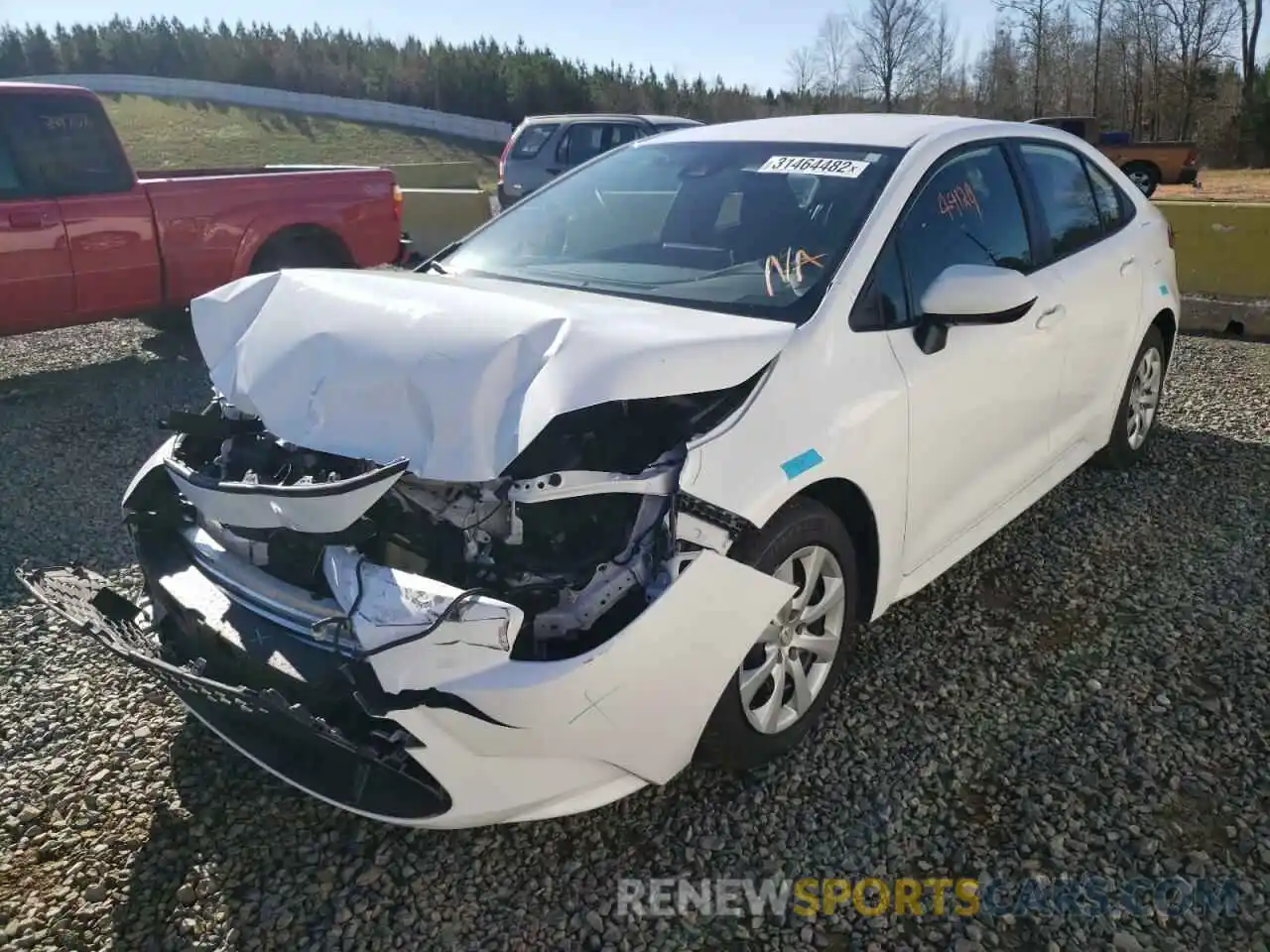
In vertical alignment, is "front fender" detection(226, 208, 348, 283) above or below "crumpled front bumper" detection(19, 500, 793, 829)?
above

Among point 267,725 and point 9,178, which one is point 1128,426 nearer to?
point 267,725

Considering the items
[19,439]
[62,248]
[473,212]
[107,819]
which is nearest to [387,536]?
[107,819]

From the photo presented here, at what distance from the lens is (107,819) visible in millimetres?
2760

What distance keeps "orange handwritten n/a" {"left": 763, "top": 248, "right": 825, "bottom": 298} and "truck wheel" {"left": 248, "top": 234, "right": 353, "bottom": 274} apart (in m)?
5.51

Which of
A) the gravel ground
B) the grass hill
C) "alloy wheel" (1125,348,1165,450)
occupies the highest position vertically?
the grass hill

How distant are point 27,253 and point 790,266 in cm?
569

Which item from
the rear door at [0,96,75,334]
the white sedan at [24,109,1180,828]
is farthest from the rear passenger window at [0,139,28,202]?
the white sedan at [24,109,1180,828]

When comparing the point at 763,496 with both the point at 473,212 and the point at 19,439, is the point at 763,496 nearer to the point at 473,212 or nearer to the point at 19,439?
the point at 19,439

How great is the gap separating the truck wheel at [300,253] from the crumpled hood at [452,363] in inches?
197

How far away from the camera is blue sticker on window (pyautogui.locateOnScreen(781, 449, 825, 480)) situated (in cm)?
259

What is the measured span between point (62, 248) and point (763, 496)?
608 centimetres

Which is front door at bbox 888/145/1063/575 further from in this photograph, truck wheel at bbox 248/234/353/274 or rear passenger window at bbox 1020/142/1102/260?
truck wheel at bbox 248/234/353/274

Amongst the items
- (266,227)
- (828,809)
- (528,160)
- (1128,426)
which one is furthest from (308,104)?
(828,809)

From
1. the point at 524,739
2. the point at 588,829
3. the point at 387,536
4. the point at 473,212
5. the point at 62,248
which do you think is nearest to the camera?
the point at 524,739
